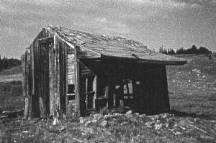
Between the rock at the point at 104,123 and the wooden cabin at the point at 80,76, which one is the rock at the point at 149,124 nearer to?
the rock at the point at 104,123

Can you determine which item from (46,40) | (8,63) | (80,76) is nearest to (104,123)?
(80,76)

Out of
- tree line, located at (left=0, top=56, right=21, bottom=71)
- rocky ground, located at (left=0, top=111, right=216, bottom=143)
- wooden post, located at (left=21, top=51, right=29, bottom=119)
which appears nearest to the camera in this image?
rocky ground, located at (left=0, top=111, right=216, bottom=143)

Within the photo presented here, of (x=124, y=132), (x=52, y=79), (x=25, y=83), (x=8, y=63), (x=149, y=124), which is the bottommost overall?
(x=124, y=132)

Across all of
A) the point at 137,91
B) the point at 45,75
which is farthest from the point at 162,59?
the point at 45,75

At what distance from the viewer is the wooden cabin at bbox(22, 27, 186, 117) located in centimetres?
Result: 1269

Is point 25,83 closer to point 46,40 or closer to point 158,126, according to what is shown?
point 46,40

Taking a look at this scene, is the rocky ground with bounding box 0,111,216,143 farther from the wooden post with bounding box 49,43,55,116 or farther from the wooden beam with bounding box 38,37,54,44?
the wooden beam with bounding box 38,37,54,44

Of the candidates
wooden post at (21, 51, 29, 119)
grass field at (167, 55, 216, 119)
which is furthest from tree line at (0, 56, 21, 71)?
wooden post at (21, 51, 29, 119)

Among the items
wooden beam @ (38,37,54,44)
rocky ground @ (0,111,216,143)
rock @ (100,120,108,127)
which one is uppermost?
wooden beam @ (38,37,54,44)

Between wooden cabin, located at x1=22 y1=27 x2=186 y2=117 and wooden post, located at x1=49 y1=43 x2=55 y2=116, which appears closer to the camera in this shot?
wooden cabin, located at x1=22 y1=27 x2=186 y2=117

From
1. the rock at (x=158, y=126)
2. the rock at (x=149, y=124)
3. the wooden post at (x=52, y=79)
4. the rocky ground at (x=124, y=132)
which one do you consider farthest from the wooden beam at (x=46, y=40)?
the rock at (x=158, y=126)

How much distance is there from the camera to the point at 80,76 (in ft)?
41.7

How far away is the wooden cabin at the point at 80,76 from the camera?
12688mm

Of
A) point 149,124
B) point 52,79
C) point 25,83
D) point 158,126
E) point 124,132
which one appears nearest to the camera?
point 124,132
